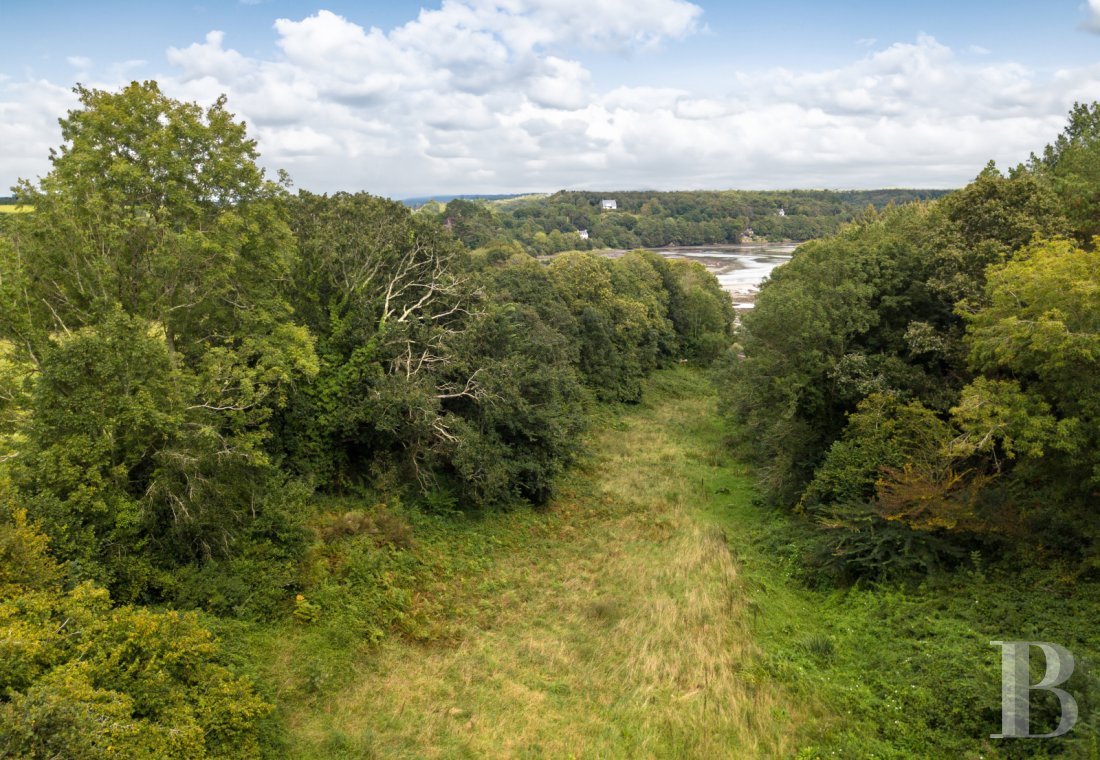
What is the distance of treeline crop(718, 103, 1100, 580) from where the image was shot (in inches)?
458

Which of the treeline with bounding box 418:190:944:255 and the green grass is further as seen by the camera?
the treeline with bounding box 418:190:944:255

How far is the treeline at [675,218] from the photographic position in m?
123

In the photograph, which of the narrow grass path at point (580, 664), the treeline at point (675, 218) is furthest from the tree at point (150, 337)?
the treeline at point (675, 218)

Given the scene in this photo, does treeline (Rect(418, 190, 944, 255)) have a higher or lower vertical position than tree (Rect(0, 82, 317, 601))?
higher

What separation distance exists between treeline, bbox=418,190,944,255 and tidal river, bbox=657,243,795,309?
603 cm

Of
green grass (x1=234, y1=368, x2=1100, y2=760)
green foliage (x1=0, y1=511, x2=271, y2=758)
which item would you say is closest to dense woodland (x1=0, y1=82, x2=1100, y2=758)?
green foliage (x1=0, y1=511, x2=271, y2=758)

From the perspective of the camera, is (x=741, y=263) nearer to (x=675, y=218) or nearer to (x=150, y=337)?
(x=675, y=218)

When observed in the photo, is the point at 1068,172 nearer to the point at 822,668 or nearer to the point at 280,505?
the point at 822,668

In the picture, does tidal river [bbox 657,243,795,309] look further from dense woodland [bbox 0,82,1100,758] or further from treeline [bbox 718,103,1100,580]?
dense woodland [bbox 0,82,1100,758]

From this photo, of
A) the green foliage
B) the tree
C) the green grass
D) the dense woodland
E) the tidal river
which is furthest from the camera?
the tidal river

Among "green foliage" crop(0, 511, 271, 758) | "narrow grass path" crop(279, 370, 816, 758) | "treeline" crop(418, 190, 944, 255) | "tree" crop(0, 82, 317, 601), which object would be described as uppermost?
"treeline" crop(418, 190, 944, 255)

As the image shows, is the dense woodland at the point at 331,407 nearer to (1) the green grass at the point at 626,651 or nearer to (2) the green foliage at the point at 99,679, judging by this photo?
(2) the green foliage at the point at 99,679

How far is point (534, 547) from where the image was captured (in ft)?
61.2

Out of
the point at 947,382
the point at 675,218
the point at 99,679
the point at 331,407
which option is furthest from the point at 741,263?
the point at 99,679
